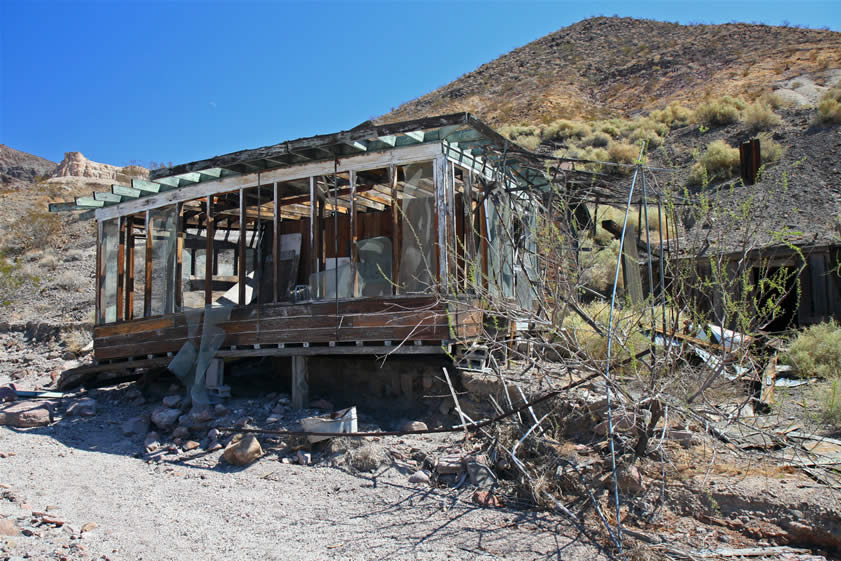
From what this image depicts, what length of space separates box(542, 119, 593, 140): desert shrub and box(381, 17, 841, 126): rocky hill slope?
3.15 meters

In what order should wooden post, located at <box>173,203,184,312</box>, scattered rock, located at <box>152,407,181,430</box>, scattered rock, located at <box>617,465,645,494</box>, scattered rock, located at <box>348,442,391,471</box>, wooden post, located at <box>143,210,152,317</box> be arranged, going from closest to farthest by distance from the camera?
1. scattered rock, located at <box>617,465,645,494</box>
2. scattered rock, located at <box>348,442,391,471</box>
3. scattered rock, located at <box>152,407,181,430</box>
4. wooden post, located at <box>173,203,184,312</box>
5. wooden post, located at <box>143,210,152,317</box>

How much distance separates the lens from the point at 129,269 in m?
11.7

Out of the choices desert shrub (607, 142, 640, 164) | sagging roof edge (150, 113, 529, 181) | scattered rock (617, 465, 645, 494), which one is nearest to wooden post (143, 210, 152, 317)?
sagging roof edge (150, 113, 529, 181)

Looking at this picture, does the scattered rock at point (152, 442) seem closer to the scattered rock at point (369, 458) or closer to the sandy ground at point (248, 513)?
the sandy ground at point (248, 513)

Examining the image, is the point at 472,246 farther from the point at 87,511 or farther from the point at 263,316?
the point at 87,511

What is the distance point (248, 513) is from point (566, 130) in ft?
86.6

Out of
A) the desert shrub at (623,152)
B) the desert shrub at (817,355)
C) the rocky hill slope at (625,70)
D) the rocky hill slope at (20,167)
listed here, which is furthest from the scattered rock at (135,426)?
the rocky hill slope at (20,167)

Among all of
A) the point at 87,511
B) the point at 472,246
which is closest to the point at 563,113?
the point at 472,246

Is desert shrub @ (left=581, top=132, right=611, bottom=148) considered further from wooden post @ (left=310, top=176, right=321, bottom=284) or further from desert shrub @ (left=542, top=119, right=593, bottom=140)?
wooden post @ (left=310, top=176, right=321, bottom=284)

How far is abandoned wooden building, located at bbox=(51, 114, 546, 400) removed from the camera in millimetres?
8508

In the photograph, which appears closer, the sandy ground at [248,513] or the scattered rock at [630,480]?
the sandy ground at [248,513]

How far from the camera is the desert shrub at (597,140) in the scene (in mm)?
27062

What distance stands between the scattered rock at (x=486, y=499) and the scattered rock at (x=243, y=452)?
2.94 m

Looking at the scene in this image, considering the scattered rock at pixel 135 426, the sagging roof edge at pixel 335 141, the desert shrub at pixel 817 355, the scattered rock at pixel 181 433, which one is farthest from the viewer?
the desert shrub at pixel 817 355
